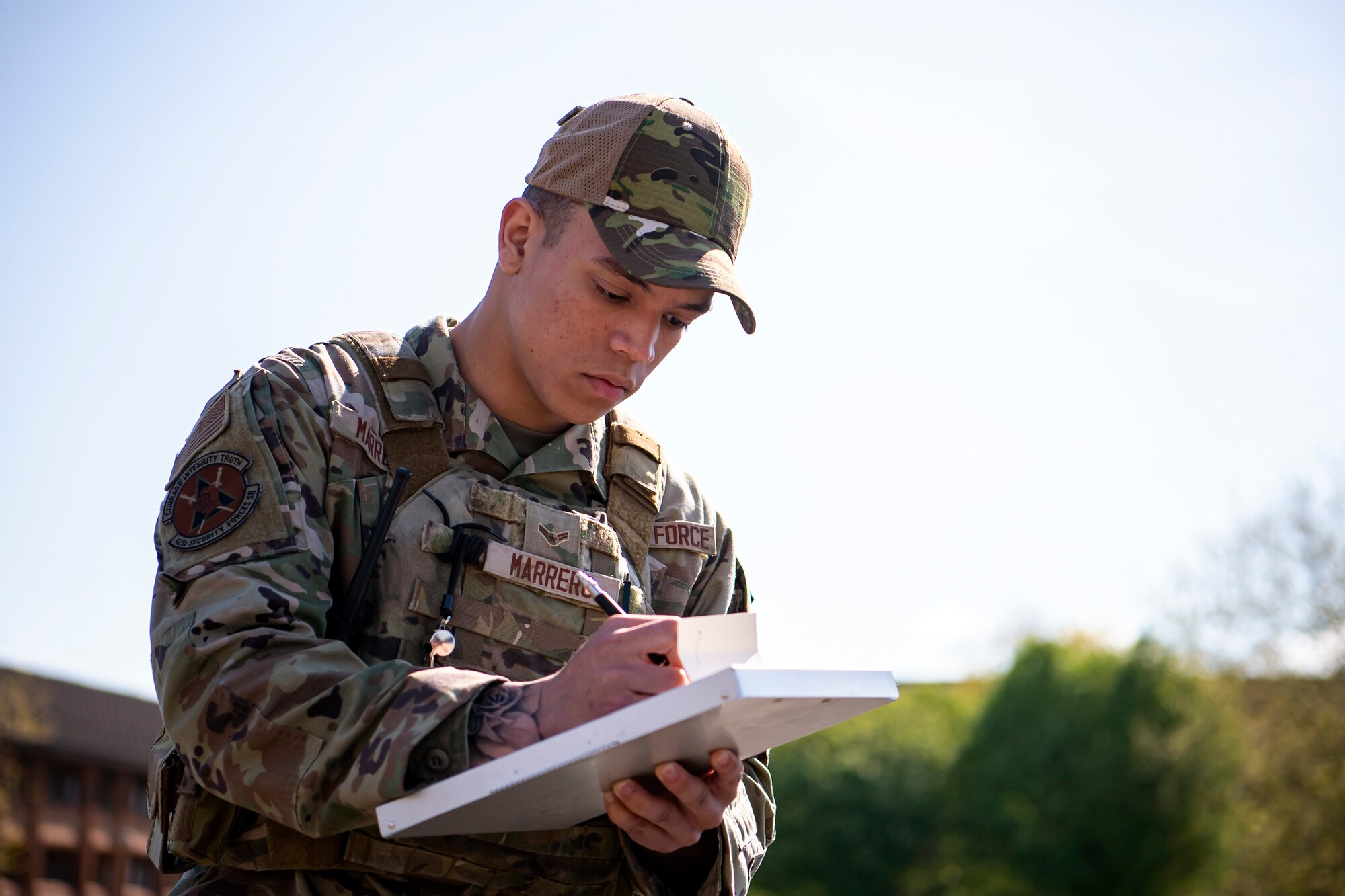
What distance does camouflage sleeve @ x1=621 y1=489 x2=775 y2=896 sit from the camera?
124 inches

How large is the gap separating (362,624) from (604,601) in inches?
21.8

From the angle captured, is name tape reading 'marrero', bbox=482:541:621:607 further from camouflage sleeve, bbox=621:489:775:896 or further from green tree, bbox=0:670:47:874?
green tree, bbox=0:670:47:874

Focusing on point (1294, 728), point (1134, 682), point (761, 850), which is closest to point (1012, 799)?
point (1134, 682)

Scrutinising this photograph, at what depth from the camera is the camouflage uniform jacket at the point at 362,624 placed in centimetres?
253

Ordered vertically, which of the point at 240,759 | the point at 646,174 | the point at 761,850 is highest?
the point at 646,174

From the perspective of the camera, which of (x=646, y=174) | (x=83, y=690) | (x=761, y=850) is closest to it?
(x=646, y=174)

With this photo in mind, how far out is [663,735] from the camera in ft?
7.31

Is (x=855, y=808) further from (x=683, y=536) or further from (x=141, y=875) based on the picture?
(x=683, y=536)

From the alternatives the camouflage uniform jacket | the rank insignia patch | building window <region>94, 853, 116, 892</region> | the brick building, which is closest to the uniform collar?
the camouflage uniform jacket

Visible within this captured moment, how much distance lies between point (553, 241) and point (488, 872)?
1.52 m

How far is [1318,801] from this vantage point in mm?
29750

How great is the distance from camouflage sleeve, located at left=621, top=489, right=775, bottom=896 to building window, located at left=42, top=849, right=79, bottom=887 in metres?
44.4

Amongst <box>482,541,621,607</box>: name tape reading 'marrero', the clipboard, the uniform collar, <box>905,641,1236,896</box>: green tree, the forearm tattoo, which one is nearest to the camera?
the clipboard

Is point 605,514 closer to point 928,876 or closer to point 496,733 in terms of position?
point 496,733
